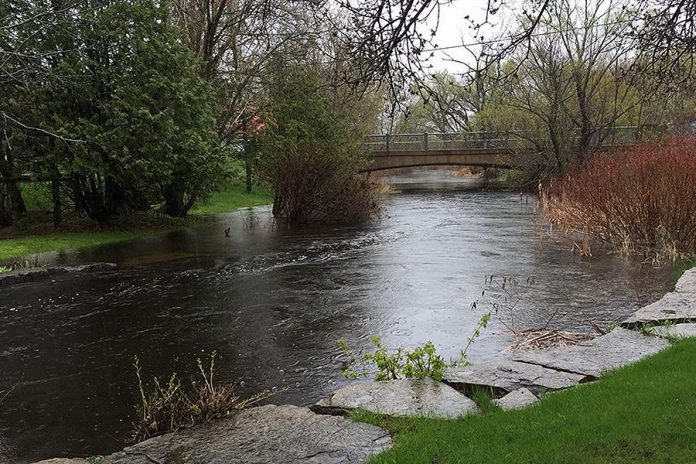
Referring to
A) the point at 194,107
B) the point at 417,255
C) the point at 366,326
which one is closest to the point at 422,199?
the point at 194,107

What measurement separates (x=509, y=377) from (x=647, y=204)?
28.6ft

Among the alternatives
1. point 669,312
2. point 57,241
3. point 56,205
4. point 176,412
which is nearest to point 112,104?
point 57,241

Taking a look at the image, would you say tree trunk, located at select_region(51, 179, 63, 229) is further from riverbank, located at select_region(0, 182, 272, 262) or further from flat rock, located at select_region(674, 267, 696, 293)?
flat rock, located at select_region(674, 267, 696, 293)

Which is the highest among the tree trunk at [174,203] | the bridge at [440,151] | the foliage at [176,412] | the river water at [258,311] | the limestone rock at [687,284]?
the bridge at [440,151]

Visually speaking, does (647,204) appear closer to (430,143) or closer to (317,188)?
(317,188)

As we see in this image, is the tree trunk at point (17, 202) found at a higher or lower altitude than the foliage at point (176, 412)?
higher

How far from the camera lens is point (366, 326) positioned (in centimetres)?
887

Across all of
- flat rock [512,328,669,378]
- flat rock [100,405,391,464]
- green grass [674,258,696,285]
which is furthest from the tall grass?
flat rock [100,405,391,464]

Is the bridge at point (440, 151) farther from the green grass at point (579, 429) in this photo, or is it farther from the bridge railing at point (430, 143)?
the green grass at point (579, 429)

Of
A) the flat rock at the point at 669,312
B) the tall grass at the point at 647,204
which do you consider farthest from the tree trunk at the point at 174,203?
the flat rock at the point at 669,312

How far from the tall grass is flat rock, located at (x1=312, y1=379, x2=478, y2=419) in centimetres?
888

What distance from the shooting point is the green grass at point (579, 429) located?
361 centimetres

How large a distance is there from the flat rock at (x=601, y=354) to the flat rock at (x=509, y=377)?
0.55ft

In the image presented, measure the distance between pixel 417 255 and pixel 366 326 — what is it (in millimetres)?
6030
